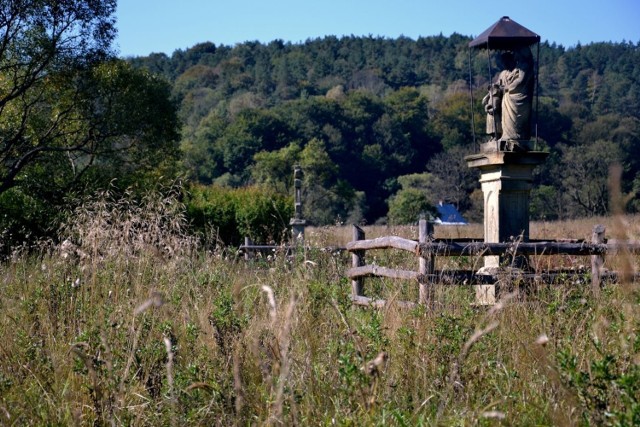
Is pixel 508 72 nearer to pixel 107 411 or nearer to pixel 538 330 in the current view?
pixel 538 330

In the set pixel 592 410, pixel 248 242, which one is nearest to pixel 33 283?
pixel 592 410

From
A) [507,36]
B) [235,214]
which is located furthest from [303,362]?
[235,214]

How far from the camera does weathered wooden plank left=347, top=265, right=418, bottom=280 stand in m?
6.26

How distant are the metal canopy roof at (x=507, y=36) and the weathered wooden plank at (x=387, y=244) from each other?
3420 millimetres

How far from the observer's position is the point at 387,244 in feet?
A: 22.1

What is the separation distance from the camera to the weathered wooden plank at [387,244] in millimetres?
6238

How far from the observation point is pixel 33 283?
5.64m

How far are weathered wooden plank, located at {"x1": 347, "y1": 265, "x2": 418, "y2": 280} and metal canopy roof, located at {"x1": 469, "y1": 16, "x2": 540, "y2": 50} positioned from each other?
12.0ft

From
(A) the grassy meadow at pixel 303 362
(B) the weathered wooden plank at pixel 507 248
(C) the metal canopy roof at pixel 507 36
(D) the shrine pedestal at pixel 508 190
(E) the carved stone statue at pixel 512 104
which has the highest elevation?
(C) the metal canopy roof at pixel 507 36

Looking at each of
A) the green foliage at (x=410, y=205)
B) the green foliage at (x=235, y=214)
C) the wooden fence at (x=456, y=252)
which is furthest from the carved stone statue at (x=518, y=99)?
the green foliage at (x=410, y=205)

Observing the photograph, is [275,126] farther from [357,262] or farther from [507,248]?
[507,248]

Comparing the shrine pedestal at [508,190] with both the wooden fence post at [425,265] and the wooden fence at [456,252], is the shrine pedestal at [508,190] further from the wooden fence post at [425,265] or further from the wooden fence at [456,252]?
the wooden fence post at [425,265]

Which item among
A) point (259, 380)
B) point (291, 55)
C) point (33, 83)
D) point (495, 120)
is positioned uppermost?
point (291, 55)

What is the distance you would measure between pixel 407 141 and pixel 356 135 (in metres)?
4.68
